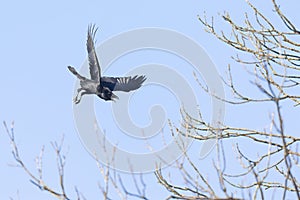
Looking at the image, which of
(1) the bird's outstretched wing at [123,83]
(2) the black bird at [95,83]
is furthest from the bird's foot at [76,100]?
(1) the bird's outstretched wing at [123,83]

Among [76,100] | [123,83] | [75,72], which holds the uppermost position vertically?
[123,83]

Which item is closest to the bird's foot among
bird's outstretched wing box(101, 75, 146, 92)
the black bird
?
the black bird

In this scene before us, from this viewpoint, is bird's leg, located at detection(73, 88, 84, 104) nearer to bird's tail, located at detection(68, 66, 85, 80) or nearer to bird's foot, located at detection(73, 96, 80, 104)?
bird's foot, located at detection(73, 96, 80, 104)

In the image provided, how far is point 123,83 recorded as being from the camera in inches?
307

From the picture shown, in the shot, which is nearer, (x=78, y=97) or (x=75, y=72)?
(x=78, y=97)

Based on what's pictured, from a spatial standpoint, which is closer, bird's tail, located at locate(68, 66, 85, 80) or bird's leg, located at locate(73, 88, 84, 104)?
bird's leg, located at locate(73, 88, 84, 104)

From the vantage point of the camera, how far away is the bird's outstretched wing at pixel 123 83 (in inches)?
286

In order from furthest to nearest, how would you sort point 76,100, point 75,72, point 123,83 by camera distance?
point 123,83 < point 75,72 < point 76,100

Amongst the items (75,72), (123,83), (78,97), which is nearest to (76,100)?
(78,97)

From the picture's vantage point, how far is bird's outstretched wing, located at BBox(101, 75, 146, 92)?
286 inches

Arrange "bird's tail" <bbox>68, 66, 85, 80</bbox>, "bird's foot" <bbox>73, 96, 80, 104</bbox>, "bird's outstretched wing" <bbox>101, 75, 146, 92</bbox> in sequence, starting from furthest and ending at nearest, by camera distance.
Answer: "bird's outstretched wing" <bbox>101, 75, 146, 92</bbox> < "bird's tail" <bbox>68, 66, 85, 80</bbox> < "bird's foot" <bbox>73, 96, 80, 104</bbox>

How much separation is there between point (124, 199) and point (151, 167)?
5.79ft

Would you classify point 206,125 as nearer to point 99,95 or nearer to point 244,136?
point 244,136

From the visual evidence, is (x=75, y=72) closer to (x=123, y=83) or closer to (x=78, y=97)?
(x=78, y=97)
